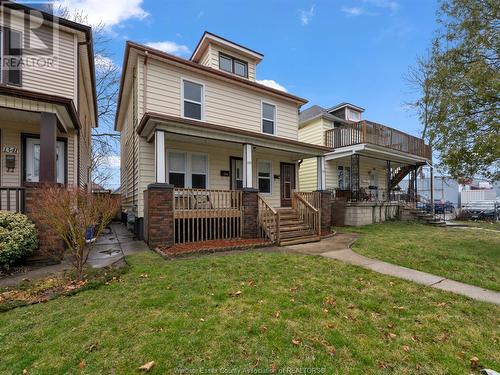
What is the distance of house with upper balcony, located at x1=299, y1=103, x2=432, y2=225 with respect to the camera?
14.4 m

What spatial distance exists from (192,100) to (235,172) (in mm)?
3458

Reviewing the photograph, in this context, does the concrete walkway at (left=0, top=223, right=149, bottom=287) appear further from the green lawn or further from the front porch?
the green lawn

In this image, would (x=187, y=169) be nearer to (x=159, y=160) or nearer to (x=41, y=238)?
(x=159, y=160)

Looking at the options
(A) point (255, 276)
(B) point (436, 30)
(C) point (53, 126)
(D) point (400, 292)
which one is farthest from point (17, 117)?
(B) point (436, 30)

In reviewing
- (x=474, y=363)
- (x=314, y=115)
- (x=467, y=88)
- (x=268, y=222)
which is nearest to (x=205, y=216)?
(x=268, y=222)

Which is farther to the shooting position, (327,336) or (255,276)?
(255,276)

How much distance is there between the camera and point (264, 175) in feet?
42.1

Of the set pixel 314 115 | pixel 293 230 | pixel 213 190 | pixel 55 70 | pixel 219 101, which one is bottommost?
pixel 293 230

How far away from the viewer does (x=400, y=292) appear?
14.6 feet

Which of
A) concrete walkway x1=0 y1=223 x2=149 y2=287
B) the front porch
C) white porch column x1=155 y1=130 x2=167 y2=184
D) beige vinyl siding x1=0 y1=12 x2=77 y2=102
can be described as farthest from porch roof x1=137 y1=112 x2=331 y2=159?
concrete walkway x1=0 y1=223 x2=149 y2=287

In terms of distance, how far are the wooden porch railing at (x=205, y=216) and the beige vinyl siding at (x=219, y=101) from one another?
3.48 m

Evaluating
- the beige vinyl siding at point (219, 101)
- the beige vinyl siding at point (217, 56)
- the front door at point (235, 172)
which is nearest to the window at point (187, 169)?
the front door at point (235, 172)

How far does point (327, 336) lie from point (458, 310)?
2.25 m

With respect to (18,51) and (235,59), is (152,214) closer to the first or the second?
(18,51)
